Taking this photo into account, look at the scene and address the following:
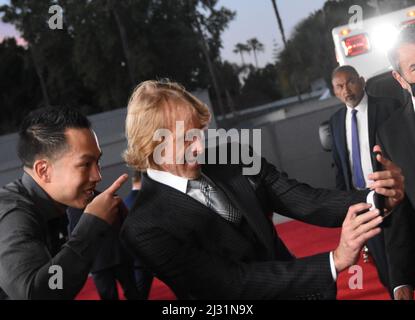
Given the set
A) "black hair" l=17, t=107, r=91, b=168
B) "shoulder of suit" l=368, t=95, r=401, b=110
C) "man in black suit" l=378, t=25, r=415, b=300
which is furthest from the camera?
"shoulder of suit" l=368, t=95, r=401, b=110

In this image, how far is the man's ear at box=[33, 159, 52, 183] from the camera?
5.68ft

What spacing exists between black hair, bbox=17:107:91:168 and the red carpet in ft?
9.55

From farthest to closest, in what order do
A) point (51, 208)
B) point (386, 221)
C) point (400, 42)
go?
point (400, 42) → point (386, 221) → point (51, 208)

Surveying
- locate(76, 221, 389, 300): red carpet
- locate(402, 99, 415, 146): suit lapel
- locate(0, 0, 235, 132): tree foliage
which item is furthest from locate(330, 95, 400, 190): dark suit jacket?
locate(0, 0, 235, 132): tree foliage

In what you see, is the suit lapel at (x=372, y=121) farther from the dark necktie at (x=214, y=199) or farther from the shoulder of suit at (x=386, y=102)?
the dark necktie at (x=214, y=199)

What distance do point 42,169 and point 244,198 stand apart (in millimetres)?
627

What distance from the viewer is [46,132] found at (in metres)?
1.76

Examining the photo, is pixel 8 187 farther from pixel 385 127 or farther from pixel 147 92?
pixel 385 127

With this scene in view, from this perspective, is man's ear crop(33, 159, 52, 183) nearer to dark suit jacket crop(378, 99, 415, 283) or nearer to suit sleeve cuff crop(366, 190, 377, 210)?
suit sleeve cuff crop(366, 190, 377, 210)

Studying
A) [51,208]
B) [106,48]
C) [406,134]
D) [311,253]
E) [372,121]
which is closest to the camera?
[51,208]

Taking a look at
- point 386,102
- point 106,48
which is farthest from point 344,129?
point 106,48

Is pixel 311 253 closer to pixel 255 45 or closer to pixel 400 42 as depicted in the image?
pixel 400 42

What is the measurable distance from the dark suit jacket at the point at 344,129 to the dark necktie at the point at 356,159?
42 mm

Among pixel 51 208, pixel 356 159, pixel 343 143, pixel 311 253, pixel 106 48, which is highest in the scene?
pixel 106 48
